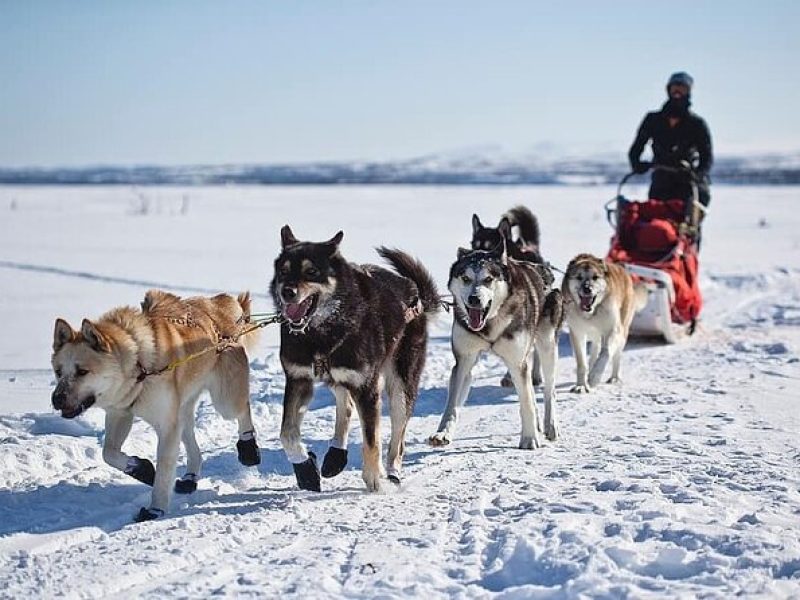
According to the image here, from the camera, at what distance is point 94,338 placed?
146 inches

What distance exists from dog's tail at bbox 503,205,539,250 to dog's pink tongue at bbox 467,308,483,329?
1739 millimetres

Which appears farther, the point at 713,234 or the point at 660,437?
the point at 713,234

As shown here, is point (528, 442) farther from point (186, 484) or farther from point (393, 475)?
point (186, 484)

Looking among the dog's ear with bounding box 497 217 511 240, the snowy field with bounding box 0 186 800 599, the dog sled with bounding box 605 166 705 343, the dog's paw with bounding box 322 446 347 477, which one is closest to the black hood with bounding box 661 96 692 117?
the dog sled with bounding box 605 166 705 343

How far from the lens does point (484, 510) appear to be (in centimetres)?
371

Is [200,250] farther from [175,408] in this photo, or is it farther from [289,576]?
[289,576]

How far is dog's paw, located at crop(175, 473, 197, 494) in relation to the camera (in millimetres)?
4156

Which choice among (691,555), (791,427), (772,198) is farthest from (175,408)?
(772,198)

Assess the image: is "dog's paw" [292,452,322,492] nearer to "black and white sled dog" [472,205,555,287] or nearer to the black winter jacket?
"black and white sled dog" [472,205,555,287]

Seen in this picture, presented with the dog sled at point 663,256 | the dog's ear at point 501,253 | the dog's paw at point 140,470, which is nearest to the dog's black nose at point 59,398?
the dog's paw at point 140,470

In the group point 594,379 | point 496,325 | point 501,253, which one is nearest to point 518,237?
point 594,379

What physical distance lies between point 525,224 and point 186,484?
330cm

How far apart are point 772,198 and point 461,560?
28656 mm

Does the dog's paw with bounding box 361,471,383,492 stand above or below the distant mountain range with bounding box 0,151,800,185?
below
